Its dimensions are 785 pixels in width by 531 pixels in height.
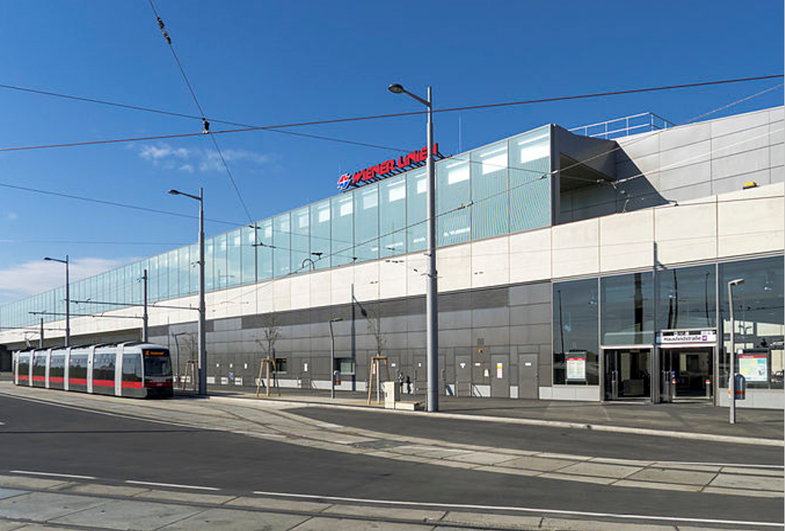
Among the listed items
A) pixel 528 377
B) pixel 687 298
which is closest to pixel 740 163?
pixel 687 298

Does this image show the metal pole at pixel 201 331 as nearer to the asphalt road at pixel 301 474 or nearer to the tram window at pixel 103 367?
the tram window at pixel 103 367

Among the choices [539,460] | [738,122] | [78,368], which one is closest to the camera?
[539,460]

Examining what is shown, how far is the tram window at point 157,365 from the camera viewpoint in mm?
35312

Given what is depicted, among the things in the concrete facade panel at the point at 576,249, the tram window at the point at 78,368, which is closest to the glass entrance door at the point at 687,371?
the concrete facade panel at the point at 576,249

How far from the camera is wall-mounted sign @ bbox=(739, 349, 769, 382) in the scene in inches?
916

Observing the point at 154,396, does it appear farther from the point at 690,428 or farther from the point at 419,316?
the point at 690,428

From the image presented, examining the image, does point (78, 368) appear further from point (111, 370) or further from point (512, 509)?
point (512, 509)

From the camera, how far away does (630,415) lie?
22.7 m

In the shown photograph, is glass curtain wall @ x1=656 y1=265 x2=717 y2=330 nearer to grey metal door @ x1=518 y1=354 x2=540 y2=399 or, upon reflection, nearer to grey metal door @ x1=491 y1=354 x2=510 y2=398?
grey metal door @ x1=518 y1=354 x2=540 y2=399

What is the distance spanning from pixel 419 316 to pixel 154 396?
15270 mm

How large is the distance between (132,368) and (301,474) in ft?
88.6

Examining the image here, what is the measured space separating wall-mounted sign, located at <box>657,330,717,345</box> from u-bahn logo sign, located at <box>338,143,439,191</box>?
1644 centimetres

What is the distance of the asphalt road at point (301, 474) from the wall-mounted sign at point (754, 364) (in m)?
15.6

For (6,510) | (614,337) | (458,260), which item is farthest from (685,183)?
(6,510)
